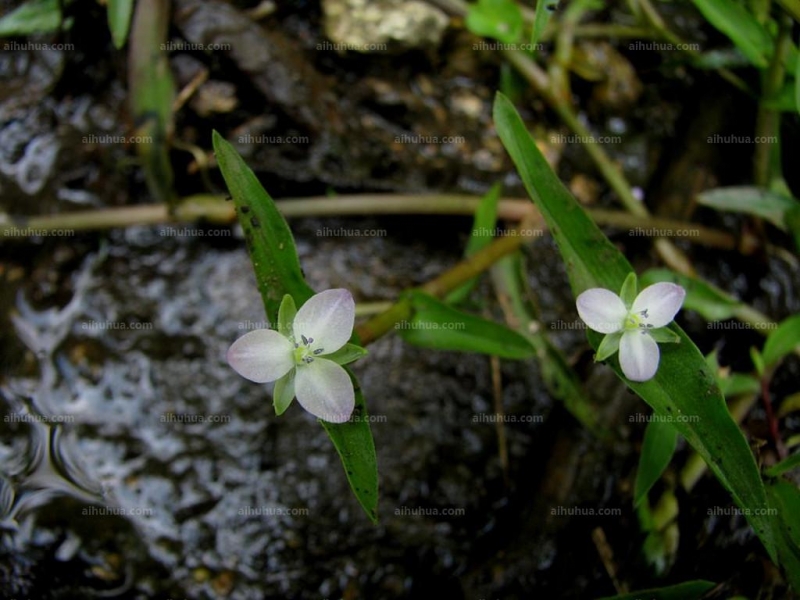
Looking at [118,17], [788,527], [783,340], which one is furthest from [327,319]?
[783,340]

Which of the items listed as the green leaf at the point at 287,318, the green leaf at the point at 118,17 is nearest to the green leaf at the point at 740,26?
the green leaf at the point at 287,318

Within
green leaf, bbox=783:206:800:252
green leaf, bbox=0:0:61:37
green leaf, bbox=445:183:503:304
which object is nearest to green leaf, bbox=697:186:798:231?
green leaf, bbox=783:206:800:252

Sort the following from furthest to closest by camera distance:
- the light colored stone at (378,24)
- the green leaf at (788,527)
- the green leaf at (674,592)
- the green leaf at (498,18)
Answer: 1. the light colored stone at (378,24)
2. the green leaf at (498,18)
3. the green leaf at (674,592)
4. the green leaf at (788,527)

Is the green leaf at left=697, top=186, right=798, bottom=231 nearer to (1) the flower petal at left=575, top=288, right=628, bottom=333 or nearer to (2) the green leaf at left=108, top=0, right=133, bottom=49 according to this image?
(1) the flower petal at left=575, top=288, right=628, bottom=333

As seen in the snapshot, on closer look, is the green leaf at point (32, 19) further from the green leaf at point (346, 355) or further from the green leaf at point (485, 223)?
the green leaf at point (346, 355)

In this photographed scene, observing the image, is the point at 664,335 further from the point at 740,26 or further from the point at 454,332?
the point at 740,26

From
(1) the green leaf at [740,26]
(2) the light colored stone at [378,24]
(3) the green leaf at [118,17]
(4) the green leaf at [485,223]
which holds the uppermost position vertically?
(1) the green leaf at [740,26]

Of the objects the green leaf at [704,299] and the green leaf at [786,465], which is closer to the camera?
the green leaf at [786,465]
